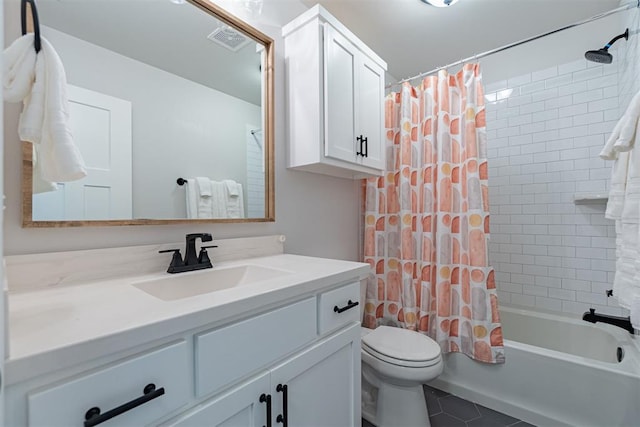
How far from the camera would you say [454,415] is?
1.69m

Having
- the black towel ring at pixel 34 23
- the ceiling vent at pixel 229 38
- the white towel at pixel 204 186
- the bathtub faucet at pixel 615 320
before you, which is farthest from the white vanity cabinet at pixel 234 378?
the bathtub faucet at pixel 615 320

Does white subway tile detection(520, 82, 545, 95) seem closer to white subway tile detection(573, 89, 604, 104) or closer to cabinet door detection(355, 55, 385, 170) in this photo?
white subway tile detection(573, 89, 604, 104)

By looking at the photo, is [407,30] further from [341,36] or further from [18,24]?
[18,24]

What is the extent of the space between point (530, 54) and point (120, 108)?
284 centimetres

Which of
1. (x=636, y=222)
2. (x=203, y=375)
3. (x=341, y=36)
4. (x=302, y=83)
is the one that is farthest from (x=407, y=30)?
(x=203, y=375)

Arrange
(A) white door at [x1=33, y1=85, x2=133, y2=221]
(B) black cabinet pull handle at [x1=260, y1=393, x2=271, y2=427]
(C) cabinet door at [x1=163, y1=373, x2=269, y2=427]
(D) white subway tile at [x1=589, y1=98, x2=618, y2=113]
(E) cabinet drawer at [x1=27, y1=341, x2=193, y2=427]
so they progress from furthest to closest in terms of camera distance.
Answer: (D) white subway tile at [x1=589, y1=98, x2=618, y2=113]
(A) white door at [x1=33, y1=85, x2=133, y2=221]
(B) black cabinet pull handle at [x1=260, y1=393, x2=271, y2=427]
(C) cabinet door at [x1=163, y1=373, x2=269, y2=427]
(E) cabinet drawer at [x1=27, y1=341, x2=193, y2=427]

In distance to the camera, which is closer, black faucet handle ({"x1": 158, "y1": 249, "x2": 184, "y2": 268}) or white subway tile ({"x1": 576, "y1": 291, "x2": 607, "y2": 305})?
black faucet handle ({"x1": 158, "y1": 249, "x2": 184, "y2": 268})

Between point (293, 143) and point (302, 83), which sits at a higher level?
point (302, 83)

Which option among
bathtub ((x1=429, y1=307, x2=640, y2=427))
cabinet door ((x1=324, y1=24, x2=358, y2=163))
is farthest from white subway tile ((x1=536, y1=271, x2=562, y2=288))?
cabinet door ((x1=324, y1=24, x2=358, y2=163))

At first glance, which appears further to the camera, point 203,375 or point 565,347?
point 565,347

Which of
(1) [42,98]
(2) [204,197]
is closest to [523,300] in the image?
(2) [204,197]

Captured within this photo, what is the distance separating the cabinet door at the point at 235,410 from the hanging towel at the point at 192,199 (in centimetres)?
74

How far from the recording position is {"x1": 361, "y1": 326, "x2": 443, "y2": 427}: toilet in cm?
143

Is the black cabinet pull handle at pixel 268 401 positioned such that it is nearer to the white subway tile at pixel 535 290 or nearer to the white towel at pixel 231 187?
the white towel at pixel 231 187
